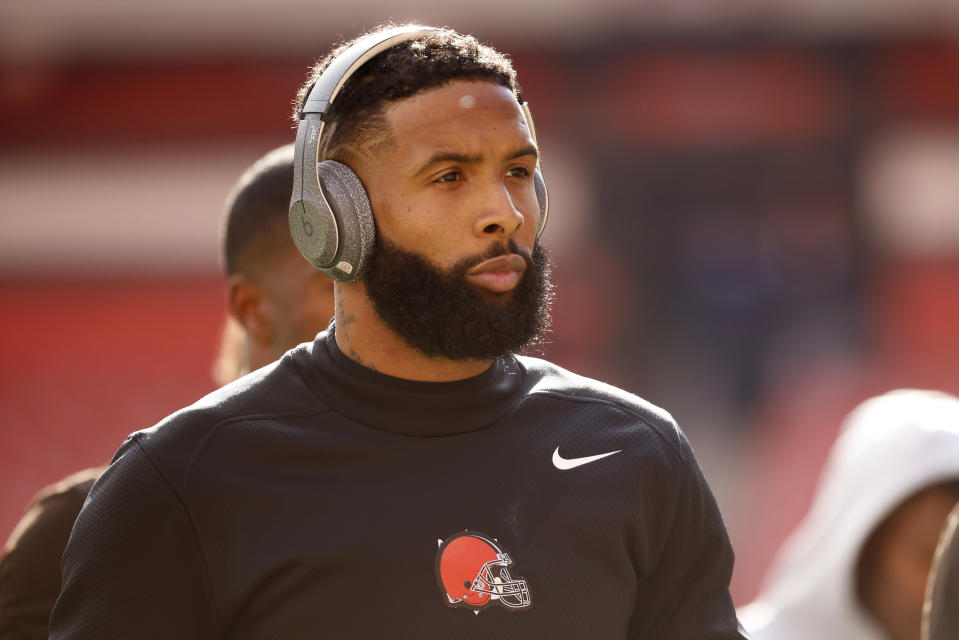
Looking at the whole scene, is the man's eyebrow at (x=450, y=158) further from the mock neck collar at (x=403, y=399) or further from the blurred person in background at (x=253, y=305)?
the blurred person in background at (x=253, y=305)

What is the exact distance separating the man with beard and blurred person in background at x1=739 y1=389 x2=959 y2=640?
1.38 metres

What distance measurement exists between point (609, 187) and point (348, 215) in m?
10.4

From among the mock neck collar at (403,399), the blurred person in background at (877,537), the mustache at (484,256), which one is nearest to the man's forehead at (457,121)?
the mustache at (484,256)

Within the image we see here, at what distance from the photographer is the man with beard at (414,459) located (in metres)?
1.35

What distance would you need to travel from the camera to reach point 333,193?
58.9 inches

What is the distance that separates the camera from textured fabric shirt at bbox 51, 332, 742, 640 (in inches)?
53.1

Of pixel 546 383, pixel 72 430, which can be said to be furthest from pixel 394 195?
pixel 72 430

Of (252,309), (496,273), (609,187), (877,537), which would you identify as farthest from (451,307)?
(609,187)

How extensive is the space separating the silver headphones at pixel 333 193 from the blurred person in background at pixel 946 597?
2.42 ft

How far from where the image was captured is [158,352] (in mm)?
11938

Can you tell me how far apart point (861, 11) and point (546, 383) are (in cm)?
1183

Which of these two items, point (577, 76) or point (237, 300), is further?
point (577, 76)

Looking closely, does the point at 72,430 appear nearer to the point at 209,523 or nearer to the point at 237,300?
the point at 237,300

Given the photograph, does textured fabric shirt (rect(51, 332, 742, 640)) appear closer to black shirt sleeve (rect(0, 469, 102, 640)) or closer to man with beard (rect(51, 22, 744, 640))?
man with beard (rect(51, 22, 744, 640))
